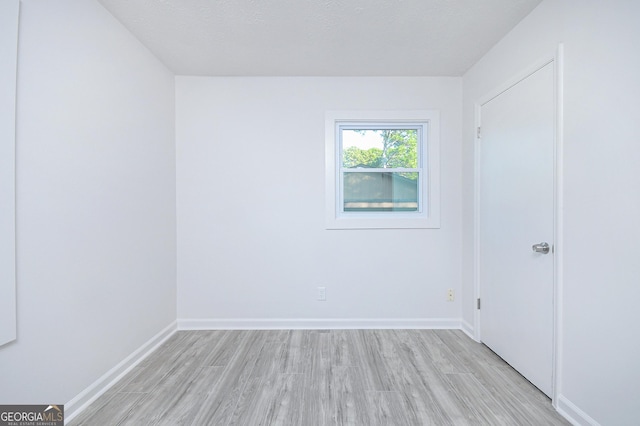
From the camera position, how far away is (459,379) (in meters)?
1.98

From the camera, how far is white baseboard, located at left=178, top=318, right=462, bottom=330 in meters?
2.84

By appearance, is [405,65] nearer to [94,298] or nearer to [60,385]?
[94,298]

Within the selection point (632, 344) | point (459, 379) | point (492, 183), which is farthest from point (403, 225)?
point (632, 344)

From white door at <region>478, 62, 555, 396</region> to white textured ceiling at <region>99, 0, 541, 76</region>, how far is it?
1.75 feet

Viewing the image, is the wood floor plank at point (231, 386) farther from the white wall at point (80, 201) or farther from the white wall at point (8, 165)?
the white wall at point (8, 165)

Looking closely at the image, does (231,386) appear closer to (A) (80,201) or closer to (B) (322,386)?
(B) (322,386)

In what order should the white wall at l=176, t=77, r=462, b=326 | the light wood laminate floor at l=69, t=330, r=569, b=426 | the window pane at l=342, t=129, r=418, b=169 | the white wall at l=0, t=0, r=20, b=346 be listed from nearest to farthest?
1. the white wall at l=0, t=0, r=20, b=346
2. the light wood laminate floor at l=69, t=330, r=569, b=426
3. the white wall at l=176, t=77, r=462, b=326
4. the window pane at l=342, t=129, r=418, b=169

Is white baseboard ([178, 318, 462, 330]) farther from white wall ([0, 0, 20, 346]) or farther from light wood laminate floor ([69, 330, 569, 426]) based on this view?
white wall ([0, 0, 20, 346])

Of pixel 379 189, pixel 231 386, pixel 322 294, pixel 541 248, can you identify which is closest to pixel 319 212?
pixel 379 189

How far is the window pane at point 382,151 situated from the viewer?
2.97m

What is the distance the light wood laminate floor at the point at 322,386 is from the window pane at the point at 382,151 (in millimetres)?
1714

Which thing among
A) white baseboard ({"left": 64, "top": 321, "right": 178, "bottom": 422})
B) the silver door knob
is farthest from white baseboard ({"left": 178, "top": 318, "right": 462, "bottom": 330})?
the silver door knob

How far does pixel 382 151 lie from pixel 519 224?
1423 mm

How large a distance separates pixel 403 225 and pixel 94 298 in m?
2.53
